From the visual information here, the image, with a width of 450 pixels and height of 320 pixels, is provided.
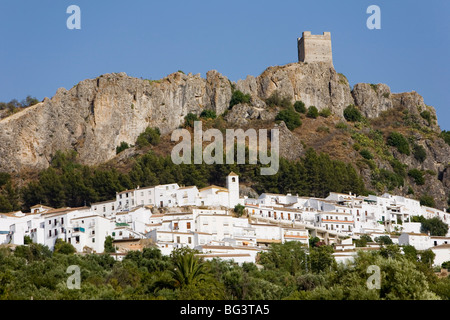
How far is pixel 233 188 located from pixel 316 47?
5198 cm

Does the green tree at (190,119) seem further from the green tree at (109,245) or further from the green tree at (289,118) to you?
the green tree at (109,245)

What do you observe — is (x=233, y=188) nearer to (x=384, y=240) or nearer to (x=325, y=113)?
(x=384, y=240)

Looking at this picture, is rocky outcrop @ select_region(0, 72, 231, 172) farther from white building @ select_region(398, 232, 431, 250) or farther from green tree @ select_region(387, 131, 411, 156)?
white building @ select_region(398, 232, 431, 250)

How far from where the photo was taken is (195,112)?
122 meters

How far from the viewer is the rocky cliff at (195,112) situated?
11100 centimetres

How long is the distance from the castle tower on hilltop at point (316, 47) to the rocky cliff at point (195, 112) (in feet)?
8.53

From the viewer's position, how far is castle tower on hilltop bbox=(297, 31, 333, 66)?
136625mm

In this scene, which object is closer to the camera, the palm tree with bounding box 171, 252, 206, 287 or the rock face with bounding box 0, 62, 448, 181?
the palm tree with bounding box 171, 252, 206, 287

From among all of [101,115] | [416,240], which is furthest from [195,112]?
[416,240]

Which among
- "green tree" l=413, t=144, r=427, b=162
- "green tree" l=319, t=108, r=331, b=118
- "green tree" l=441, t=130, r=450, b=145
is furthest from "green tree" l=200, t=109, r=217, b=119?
"green tree" l=441, t=130, r=450, b=145

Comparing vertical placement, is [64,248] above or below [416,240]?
below

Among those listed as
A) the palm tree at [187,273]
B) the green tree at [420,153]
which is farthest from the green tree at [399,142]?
the palm tree at [187,273]

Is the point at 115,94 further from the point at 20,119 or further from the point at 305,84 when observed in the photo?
the point at 305,84

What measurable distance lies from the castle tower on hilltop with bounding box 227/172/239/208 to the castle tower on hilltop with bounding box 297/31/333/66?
1905 inches
